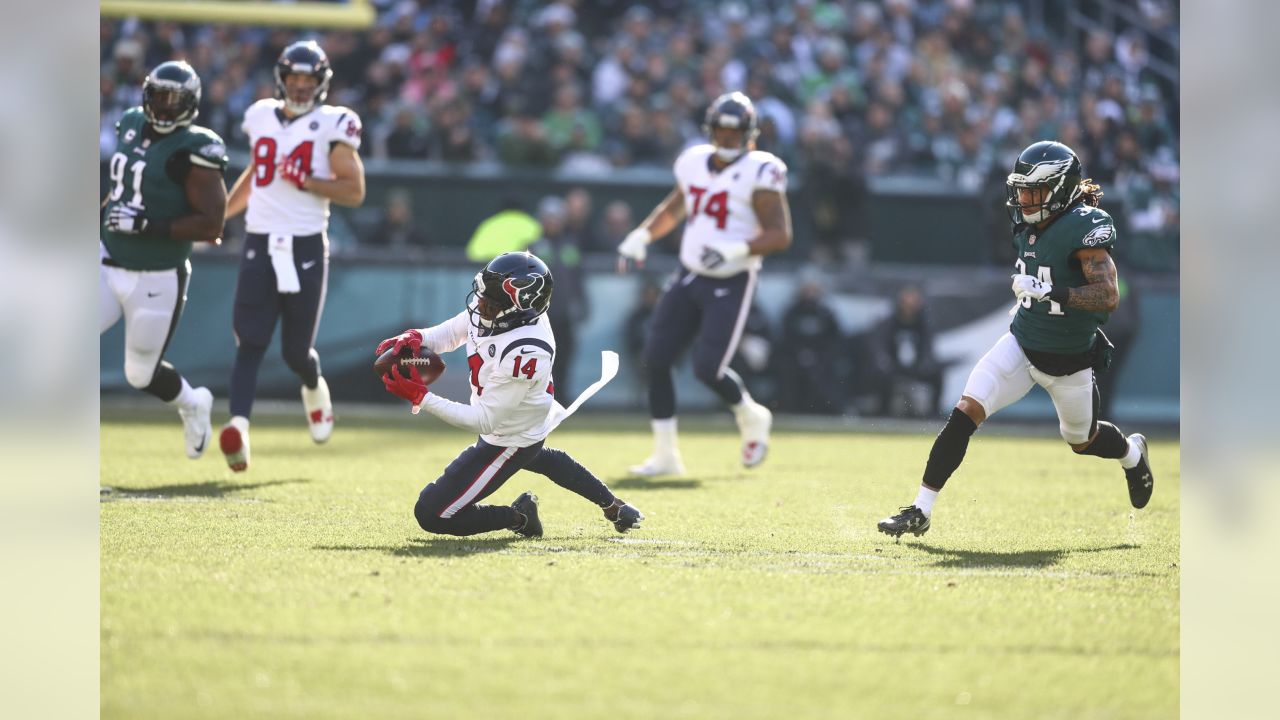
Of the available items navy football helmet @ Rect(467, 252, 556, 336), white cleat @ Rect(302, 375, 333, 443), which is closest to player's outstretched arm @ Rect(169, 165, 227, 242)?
white cleat @ Rect(302, 375, 333, 443)

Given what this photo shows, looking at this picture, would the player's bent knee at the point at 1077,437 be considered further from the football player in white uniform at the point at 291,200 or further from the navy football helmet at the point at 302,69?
the navy football helmet at the point at 302,69

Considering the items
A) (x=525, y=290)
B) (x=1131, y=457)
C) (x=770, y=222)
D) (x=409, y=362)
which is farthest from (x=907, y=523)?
(x=770, y=222)

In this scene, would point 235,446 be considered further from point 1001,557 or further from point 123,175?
point 1001,557

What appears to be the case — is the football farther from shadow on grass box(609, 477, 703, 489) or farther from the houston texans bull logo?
shadow on grass box(609, 477, 703, 489)

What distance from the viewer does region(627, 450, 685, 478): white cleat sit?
27.5ft

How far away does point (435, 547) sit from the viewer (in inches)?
224

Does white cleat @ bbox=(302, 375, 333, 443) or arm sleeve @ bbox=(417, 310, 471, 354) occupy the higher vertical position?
arm sleeve @ bbox=(417, 310, 471, 354)

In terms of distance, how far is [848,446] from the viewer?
10.5 metres

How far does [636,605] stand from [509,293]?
1.47 metres

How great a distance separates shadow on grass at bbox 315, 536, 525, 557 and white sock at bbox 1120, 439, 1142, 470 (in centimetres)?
269

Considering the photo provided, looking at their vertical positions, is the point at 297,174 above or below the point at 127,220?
above

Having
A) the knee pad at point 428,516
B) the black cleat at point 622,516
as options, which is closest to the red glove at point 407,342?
the knee pad at point 428,516

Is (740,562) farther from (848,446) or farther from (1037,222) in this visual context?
(848,446)
